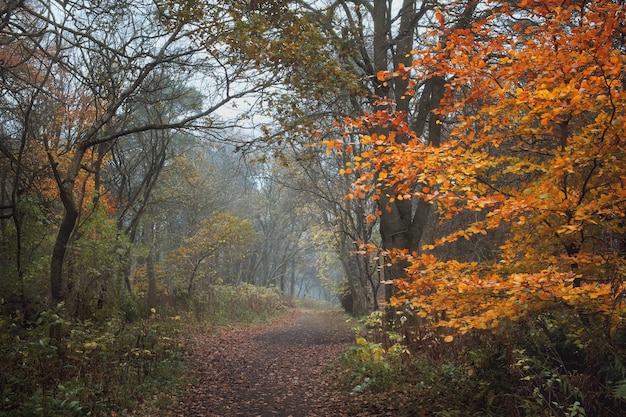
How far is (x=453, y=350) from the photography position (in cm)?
614

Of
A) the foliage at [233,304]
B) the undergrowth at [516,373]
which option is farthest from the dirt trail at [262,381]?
the foliage at [233,304]

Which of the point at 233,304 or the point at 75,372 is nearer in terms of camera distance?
the point at 75,372

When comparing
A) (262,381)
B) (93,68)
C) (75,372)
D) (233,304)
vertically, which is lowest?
(262,381)

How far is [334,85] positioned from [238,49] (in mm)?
Answer: 1731

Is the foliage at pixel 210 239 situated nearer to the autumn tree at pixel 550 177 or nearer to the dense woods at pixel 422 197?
the dense woods at pixel 422 197

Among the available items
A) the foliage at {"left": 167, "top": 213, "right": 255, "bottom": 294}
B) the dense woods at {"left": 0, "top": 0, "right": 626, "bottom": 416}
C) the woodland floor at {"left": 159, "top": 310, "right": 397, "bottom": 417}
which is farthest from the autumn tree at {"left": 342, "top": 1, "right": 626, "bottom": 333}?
the foliage at {"left": 167, "top": 213, "right": 255, "bottom": 294}

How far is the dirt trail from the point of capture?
6039mm

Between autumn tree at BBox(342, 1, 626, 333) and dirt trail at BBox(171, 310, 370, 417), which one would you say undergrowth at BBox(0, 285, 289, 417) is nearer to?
dirt trail at BBox(171, 310, 370, 417)

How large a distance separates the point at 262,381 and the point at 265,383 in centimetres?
15

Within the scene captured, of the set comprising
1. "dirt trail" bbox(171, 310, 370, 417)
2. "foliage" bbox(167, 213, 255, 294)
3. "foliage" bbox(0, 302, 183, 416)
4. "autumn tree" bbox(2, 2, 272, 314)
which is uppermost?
"autumn tree" bbox(2, 2, 272, 314)

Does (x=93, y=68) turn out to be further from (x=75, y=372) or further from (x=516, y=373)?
(x=516, y=373)

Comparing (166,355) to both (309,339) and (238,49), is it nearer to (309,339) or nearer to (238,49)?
(238,49)

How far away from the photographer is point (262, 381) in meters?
7.87

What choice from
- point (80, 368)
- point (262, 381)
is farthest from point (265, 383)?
point (80, 368)
